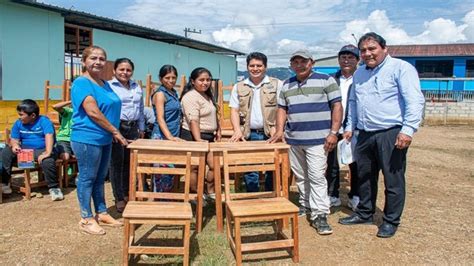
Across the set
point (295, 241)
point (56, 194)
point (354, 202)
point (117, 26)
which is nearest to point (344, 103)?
point (354, 202)

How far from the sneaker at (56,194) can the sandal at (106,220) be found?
115 centimetres

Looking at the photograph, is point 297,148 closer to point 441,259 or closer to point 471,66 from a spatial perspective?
point 441,259

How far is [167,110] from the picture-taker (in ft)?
14.3

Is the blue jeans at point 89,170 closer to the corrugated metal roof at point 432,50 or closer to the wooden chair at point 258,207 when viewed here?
the wooden chair at point 258,207

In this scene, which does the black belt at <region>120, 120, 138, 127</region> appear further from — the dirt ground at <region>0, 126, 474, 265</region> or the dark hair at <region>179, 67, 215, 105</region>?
the dirt ground at <region>0, 126, 474, 265</region>

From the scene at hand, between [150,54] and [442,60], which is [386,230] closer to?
[150,54]

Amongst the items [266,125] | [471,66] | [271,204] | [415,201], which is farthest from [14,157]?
[471,66]

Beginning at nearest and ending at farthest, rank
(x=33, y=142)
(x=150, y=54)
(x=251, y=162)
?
(x=251, y=162)
(x=33, y=142)
(x=150, y=54)

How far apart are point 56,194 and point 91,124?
6.04 ft

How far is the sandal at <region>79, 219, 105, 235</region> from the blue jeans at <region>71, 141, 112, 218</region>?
0.19ft

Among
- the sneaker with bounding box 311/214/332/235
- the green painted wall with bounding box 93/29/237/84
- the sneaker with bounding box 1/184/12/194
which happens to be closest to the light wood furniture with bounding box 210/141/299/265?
the sneaker with bounding box 311/214/332/235

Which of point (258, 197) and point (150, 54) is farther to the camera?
point (150, 54)

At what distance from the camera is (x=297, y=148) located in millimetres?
3945

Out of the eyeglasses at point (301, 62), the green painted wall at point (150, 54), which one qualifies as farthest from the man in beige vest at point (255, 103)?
the green painted wall at point (150, 54)
